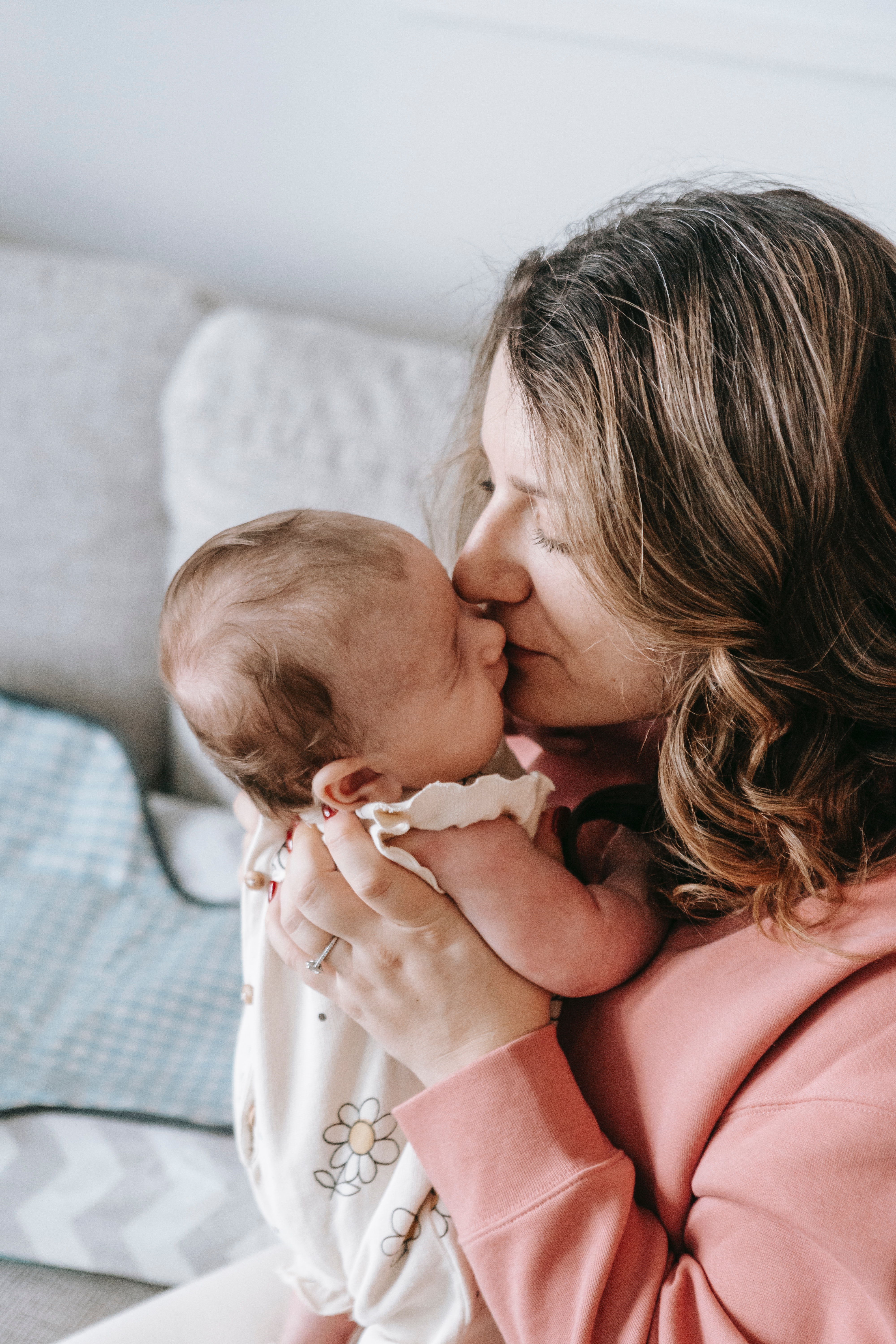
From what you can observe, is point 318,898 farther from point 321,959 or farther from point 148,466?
point 148,466

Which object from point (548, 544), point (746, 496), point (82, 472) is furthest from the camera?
point (82, 472)

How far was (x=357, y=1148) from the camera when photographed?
0.84m

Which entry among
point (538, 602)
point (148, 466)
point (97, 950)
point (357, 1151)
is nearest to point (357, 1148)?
point (357, 1151)

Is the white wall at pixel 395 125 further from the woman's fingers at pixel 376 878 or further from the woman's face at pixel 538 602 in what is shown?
the woman's fingers at pixel 376 878

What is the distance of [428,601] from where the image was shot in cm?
79

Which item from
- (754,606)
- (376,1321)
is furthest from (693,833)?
(376,1321)

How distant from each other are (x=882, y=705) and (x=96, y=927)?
1.24 metres

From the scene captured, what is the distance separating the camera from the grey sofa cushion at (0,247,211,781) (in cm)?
165

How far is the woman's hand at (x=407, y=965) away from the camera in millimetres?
778

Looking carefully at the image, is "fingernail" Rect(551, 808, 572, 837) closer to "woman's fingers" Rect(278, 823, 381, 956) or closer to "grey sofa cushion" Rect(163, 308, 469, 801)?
"woman's fingers" Rect(278, 823, 381, 956)

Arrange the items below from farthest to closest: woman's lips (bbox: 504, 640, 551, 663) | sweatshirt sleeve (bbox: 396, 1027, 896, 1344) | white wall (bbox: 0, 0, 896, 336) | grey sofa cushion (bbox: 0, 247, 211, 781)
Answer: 1. grey sofa cushion (bbox: 0, 247, 211, 781)
2. white wall (bbox: 0, 0, 896, 336)
3. woman's lips (bbox: 504, 640, 551, 663)
4. sweatshirt sleeve (bbox: 396, 1027, 896, 1344)

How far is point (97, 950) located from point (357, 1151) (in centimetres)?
82

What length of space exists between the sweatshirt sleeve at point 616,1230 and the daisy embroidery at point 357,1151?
3.1 inches

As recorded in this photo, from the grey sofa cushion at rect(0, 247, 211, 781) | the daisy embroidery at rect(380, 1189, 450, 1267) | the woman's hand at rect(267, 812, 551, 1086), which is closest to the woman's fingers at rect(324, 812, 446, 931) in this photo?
the woman's hand at rect(267, 812, 551, 1086)
